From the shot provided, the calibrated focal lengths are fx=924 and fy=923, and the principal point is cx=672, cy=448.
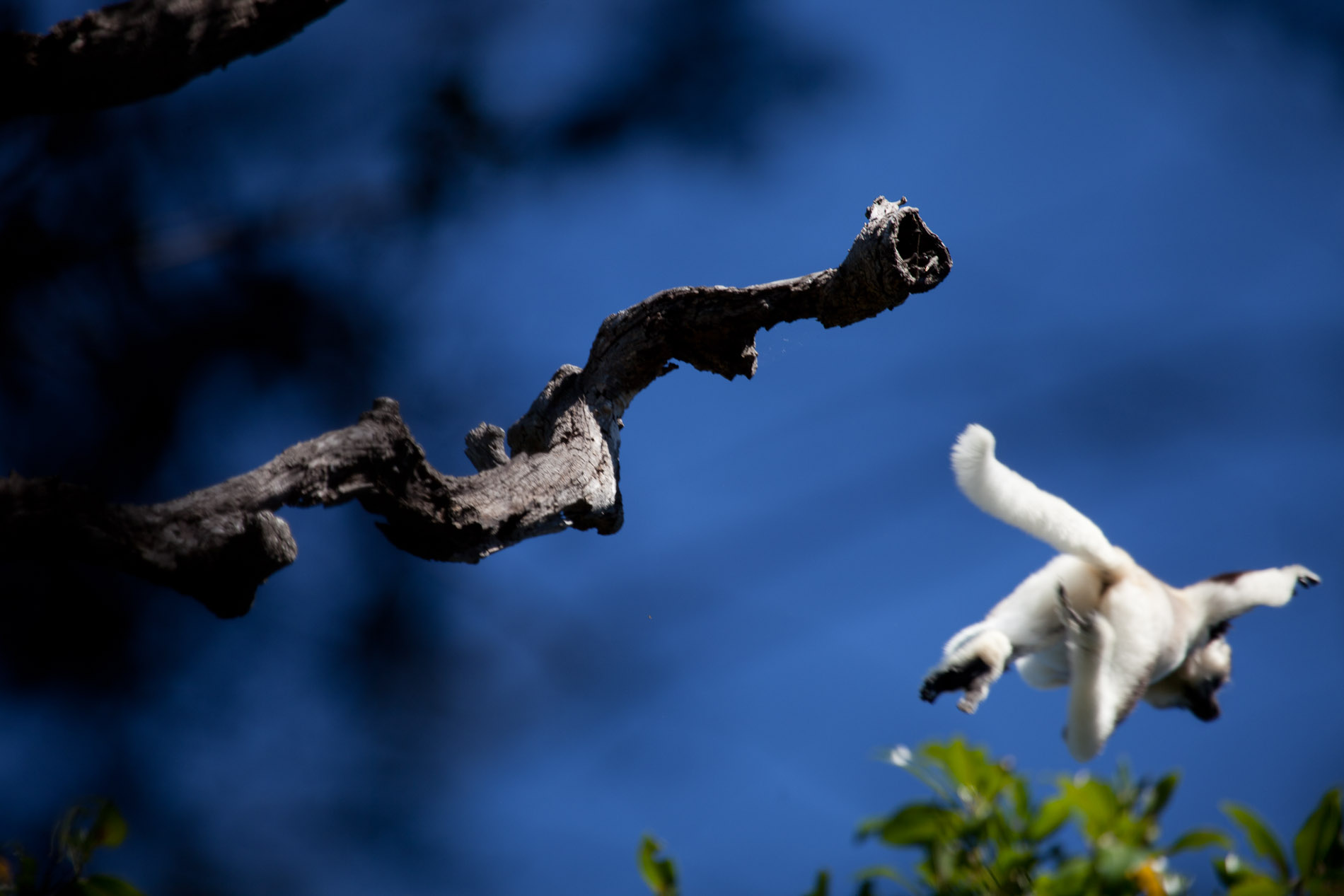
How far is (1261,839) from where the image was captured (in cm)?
69

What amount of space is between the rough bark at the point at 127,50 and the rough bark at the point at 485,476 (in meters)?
0.61

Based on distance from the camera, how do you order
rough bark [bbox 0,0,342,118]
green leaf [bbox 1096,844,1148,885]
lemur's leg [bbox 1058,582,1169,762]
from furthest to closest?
rough bark [bbox 0,0,342,118]
lemur's leg [bbox 1058,582,1169,762]
green leaf [bbox 1096,844,1148,885]

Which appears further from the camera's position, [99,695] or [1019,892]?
[99,695]

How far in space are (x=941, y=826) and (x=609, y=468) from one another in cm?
80

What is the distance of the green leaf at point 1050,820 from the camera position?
69 centimetres

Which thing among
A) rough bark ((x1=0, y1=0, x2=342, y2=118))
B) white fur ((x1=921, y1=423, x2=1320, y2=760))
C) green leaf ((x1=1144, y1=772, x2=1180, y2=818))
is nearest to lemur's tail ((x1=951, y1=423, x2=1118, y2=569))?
white fur ((x1=921, y1=423, x2=1320, y2=760))

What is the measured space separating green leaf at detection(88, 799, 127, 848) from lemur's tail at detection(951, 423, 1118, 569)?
0.84 m

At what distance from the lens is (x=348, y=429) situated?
43.3 inches

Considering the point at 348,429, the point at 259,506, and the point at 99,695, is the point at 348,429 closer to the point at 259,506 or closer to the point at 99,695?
the point at 259,506

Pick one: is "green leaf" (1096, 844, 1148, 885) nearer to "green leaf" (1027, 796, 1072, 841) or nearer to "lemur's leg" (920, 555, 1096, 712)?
"green leaf" (1027, 796, 1072, 841)

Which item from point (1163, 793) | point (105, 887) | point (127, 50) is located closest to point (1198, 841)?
point (1163, 793)

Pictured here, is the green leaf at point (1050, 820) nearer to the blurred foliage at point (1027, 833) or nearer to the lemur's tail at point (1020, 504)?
the blurred foliage at point (1027, 833)

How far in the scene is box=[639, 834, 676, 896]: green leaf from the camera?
28.9 inches

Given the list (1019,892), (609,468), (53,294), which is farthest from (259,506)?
(53,294)
